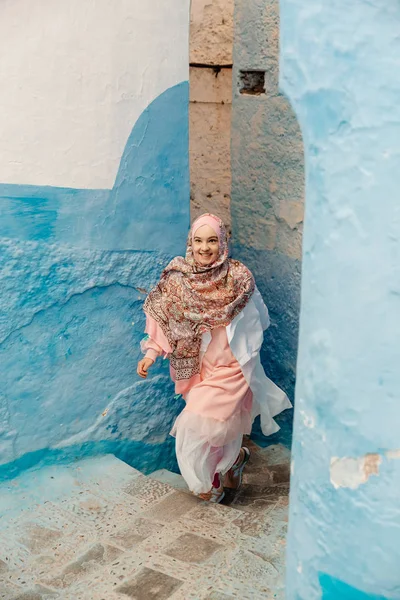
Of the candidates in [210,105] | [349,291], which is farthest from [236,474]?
[349,291]

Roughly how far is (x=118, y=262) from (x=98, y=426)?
0.88m

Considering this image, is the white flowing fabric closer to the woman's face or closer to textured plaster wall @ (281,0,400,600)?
the woman's face

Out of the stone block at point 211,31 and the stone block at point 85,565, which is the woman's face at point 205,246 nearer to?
the stone block at point 211,31

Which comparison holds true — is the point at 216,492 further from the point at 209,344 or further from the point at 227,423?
the point at 209,344

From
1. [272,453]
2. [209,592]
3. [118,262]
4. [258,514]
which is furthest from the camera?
[272,453]

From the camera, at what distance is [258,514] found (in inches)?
145

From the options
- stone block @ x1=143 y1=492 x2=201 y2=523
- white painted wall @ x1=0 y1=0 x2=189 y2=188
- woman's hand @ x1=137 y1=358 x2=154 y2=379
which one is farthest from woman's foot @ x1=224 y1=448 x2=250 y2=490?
white painted wall @ x1=0 y1=0 x2=189 y2=188

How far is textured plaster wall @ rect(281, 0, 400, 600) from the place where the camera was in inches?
70.0

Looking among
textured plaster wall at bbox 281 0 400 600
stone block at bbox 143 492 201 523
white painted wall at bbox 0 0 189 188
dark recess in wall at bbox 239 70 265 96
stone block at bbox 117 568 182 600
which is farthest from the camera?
dark recess in wall at bbox 239 70 265 96

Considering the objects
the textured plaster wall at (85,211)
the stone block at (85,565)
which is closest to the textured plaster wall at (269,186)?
the textured plaster wall at (85,211)

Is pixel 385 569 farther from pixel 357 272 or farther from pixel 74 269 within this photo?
pixel 74 269

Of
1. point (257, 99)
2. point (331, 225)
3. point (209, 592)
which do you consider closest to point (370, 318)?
point (331, 225)

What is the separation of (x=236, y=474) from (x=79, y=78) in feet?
7.24

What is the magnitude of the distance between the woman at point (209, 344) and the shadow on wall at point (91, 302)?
28 cm
